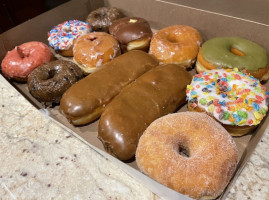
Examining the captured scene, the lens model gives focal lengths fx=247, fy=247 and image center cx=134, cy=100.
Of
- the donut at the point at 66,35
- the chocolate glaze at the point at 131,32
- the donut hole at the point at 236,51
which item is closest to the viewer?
the donut hole at the point at 236,51

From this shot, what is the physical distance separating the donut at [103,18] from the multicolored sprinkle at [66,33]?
129 millimetres

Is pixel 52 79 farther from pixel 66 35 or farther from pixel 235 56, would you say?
pixel 235 56

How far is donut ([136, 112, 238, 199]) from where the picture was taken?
101 centimetres

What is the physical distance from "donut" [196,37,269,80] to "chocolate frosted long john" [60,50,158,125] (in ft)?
1.37

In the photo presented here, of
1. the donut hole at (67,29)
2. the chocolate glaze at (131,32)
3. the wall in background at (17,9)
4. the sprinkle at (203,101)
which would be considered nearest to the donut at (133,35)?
the chocolate glaze at (131,32)

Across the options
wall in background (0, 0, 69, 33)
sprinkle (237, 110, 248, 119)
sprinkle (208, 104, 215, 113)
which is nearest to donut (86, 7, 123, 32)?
wall in background (0, 0, 69, 33)

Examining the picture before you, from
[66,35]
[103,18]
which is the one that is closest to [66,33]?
[66,35]

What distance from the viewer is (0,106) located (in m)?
1.48

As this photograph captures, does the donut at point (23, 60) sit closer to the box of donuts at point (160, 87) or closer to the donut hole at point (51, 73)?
the box of donuts at point (160, 87)

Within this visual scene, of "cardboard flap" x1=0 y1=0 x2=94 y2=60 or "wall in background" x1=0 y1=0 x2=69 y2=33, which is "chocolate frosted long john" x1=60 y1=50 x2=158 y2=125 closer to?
"cardboard flap" x1=0 y1=0 x2=94 y2=60

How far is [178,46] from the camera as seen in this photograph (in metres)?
1.75

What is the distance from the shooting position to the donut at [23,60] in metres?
1.79

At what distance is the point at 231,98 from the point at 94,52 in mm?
971

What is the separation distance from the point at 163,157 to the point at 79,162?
0.40 m
